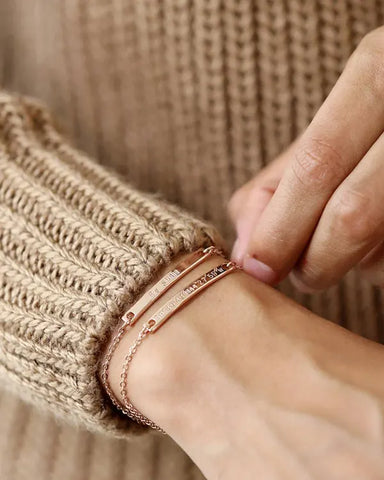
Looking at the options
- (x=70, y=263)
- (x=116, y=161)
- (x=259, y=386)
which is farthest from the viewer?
(x=116, y=161)

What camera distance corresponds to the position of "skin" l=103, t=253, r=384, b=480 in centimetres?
49

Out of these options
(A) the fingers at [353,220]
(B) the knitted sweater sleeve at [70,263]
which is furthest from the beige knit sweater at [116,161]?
(A) the fingers at [353,220]

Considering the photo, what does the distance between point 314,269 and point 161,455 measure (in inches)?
12.8

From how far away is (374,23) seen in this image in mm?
759

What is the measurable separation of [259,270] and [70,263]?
19 cm

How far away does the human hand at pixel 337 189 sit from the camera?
55 cm

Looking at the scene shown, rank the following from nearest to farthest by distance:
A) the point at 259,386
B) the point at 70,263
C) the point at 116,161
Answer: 1. the point at 259,386
2. the point at 70,263
3. the point at 116,161

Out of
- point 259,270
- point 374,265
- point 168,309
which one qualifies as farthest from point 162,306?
point 374,265

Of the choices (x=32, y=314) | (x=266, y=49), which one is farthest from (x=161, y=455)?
(x=266, y=49)

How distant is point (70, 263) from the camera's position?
0.63 meters

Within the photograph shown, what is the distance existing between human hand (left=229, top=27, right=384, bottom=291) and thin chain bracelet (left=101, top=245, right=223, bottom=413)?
61 mm

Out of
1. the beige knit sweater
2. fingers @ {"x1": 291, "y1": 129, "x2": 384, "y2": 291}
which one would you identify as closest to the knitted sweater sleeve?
the beige knit sweater

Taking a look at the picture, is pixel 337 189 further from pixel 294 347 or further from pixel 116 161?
pixel 116 161

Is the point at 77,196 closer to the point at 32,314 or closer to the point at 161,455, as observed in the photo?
the point at 32,314
